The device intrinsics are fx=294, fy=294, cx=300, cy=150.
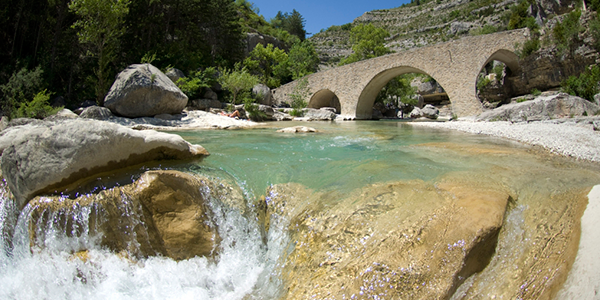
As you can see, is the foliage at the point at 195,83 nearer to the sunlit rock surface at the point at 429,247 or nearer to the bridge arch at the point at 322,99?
the bridge arch at the point at 322,99

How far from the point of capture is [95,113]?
11.6 meters

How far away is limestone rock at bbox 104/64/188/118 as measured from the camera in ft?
39.9

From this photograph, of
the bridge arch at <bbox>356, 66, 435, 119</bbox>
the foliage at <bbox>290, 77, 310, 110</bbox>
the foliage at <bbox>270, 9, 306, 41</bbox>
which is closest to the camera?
the bridge arch at <bbox>356, 66, 435, 119</bbox>

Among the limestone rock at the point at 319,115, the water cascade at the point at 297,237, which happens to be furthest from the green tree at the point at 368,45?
the water cascade at the point at 297,237

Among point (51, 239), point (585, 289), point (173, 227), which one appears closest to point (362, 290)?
point (585, 289)

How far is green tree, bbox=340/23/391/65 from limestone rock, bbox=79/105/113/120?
95.3 ft

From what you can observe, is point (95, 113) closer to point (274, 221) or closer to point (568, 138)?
point (274, 221)

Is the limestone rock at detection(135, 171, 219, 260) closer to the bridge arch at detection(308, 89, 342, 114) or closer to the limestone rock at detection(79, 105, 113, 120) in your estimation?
the limestone rock at detection(79, 105, 113, 120)

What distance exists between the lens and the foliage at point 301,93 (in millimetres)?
26578

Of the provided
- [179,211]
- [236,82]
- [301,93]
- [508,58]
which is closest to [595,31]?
[508,58]

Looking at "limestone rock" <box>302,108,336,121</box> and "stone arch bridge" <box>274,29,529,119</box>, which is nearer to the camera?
"stone arch bridge" <box>274,29,529,119</box>

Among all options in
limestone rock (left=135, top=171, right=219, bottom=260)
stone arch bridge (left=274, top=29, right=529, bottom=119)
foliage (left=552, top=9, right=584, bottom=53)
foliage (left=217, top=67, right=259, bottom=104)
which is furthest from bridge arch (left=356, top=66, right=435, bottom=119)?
limestone rock (left=135, top=171, right=219, bottom=260)

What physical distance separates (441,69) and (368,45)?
57.0 ft

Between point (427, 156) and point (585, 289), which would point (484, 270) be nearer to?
point (585, 289)
